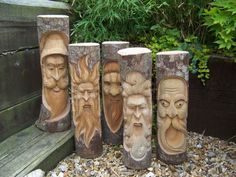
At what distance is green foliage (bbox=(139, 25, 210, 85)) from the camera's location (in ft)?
8.34

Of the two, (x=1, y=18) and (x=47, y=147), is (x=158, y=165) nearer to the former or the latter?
(x=47, y=147)

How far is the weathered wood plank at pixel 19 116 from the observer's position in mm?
2256

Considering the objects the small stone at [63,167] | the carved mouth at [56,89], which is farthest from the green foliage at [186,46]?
the small stone at [63,167]

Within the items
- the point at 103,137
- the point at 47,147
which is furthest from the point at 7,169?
the point at 103,137

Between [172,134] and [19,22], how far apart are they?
54.9 inches

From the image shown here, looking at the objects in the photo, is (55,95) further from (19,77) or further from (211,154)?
(211,154)

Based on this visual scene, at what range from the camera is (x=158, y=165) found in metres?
2.20

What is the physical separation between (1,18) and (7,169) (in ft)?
3.35

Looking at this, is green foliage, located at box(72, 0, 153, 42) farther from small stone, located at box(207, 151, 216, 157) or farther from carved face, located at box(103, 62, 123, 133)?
small stone, located at box(207, 151, 216, 157)

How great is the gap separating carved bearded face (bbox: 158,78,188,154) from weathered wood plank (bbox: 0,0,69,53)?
1119 mm

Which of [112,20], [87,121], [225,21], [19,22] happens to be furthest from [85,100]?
[225,21]

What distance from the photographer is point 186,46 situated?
262cm

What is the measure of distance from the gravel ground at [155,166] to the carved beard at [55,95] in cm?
36

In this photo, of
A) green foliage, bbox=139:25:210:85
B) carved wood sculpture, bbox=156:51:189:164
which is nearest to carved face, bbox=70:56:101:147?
carved wood sculpture, bbox=156:51:189:164
